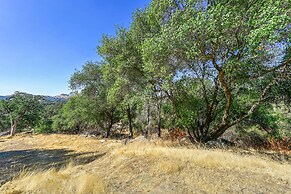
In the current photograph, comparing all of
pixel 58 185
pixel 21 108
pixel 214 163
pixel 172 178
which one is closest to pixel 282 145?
pixel 214 163

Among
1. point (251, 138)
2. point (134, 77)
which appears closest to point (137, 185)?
point (134, 77)

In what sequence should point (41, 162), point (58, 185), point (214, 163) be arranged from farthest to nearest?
point (41, 162), point (214, 163), point (58, 185)

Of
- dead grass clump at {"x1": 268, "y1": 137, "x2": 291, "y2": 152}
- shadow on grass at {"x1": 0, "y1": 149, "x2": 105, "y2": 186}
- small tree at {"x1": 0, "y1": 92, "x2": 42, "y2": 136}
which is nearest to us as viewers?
shadow on grass at {"x1": 0, "y1": 149, "x2": 105, "y2": 186}

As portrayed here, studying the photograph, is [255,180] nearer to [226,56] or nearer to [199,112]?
[226,56]

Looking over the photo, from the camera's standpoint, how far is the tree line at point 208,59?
6047 mm

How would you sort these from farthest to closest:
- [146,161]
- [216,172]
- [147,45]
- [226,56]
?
[147,45], [226,56], [146,161], [216,172]

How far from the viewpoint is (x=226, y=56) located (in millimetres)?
7242

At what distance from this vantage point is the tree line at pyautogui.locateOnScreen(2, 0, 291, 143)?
6047mm

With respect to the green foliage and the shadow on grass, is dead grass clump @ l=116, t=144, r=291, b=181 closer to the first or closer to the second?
the green foliage

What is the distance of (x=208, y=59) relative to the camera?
753 centimetres

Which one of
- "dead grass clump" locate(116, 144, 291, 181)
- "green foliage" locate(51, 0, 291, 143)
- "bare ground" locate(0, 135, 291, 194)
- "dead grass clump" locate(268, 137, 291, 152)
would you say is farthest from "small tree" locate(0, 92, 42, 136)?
"dead grass clump" locate(268, 137, 291, 152)

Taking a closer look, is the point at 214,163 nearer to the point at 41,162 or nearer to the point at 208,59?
the point at 208,59

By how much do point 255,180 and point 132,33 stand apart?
31.0ft

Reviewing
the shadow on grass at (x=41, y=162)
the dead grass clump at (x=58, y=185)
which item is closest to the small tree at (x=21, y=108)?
the shadow on grass at (x=41, y=162)
